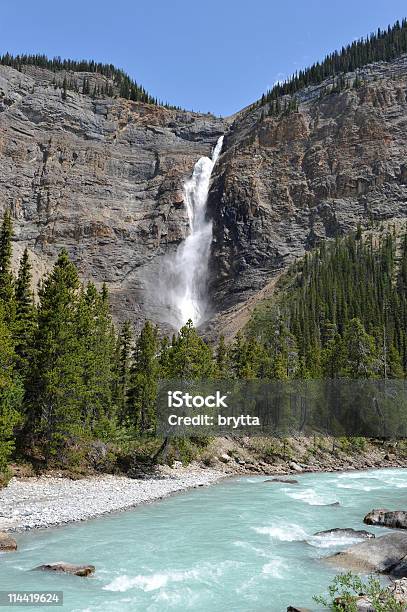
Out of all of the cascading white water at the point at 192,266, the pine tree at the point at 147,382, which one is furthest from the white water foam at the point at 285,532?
the cascading white water at the point at 192,266

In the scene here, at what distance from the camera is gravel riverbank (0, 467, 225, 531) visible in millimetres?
21312

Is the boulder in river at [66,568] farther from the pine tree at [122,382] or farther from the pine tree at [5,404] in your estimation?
the pine tree at [122,382]

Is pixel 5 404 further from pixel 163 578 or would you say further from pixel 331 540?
pixel 331 540

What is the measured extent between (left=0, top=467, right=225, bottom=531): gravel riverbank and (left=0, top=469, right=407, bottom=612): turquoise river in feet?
2.84

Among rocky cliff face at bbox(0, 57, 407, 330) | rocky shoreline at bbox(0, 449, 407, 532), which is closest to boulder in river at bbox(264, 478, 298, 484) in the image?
rocky shoreline at bbox(0, 449, 407, 532)

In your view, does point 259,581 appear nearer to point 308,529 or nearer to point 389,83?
point 308,529

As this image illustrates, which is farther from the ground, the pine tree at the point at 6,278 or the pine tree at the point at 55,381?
the pine tree at the point at 6,278

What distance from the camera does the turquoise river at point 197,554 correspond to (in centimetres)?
1425

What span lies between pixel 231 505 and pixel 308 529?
6010 millimetres

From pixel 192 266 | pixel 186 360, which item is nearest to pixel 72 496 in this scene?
pixel 186 360

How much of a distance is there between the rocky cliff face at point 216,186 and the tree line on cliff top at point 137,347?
580 inches

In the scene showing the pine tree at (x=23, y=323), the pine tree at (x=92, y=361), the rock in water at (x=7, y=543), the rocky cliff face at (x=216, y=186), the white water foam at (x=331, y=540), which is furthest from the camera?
the rocky cliff face at (x=216, y=186)

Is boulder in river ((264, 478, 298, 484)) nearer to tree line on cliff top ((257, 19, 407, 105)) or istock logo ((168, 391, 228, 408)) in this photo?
istock logo ((168, 391, 228, 408))

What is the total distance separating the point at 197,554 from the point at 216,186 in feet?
414
